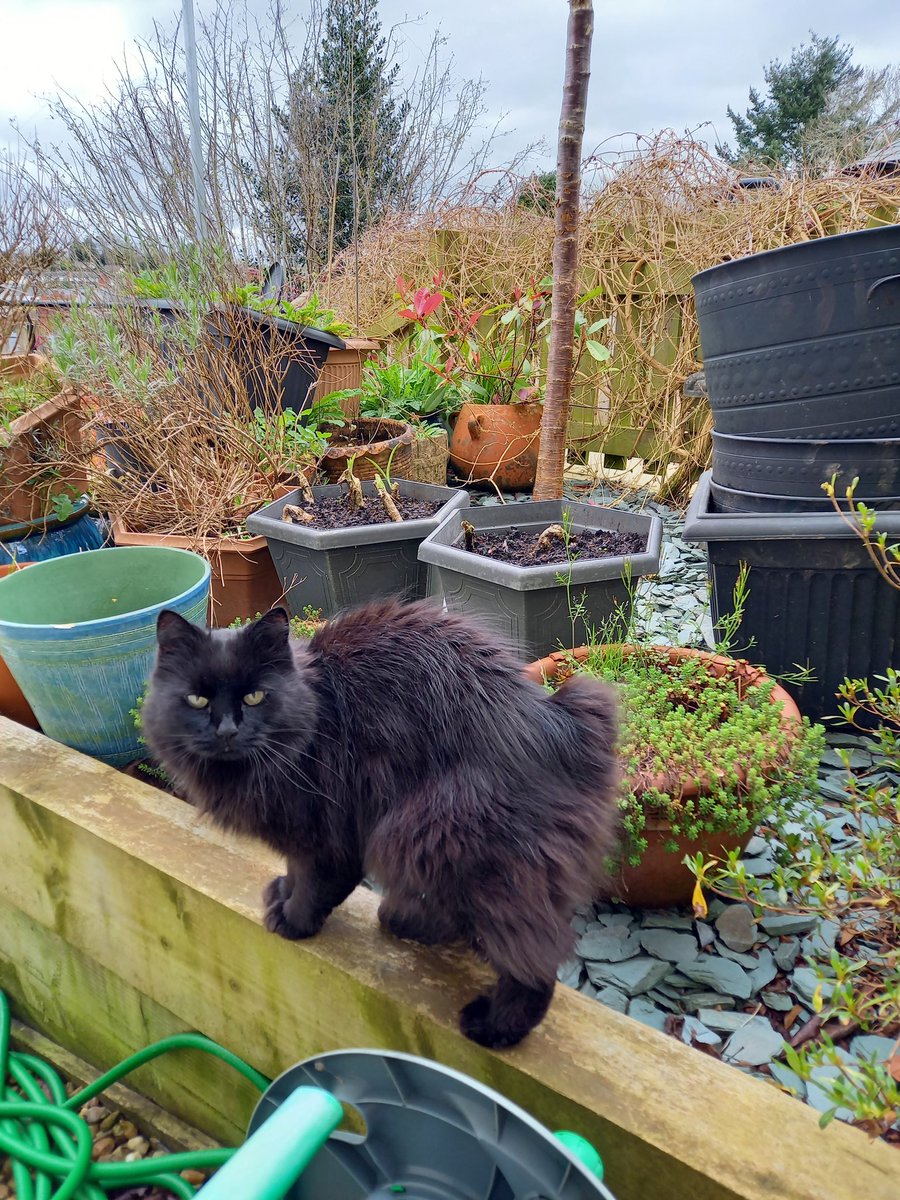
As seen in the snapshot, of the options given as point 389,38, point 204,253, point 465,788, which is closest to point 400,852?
point 465,788

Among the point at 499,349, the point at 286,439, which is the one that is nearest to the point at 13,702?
the point at 286,439

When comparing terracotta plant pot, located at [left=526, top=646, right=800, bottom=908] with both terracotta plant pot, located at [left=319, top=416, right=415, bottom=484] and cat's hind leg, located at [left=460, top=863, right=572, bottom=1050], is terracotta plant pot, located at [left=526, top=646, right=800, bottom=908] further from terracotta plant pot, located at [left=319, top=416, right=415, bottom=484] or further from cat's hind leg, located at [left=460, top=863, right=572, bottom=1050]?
terracotta plant pot, located at [left=319, top=416, right=415, bottom=484]

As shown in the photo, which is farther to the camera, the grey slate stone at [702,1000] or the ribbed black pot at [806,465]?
the ribbed black pot at [806,465]

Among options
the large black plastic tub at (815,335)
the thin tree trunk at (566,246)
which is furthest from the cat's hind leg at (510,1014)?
the thin tree trunk at (566,246)

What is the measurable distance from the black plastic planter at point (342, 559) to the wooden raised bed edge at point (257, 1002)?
0.81m

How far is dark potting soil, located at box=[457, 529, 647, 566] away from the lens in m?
1.88

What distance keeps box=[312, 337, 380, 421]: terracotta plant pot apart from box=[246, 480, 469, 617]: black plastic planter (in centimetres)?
126

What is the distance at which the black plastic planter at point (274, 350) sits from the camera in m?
2.57

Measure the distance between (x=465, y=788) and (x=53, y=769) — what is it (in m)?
1.01

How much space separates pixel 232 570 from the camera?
2.32m

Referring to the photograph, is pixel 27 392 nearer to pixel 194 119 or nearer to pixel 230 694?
pixel 194 119

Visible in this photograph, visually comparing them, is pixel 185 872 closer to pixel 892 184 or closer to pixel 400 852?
pixel 400 852

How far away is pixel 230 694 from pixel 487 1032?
55cm

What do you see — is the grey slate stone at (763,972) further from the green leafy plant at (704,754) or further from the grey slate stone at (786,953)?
the green leafy plant at (704,754)
